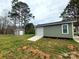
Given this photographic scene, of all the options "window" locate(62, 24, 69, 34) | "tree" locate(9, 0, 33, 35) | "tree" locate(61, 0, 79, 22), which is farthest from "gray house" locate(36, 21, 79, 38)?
"tree" locate(9, 0, 33, 35)

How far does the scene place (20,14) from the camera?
154ft

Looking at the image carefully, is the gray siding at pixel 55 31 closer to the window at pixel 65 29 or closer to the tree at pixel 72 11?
the window at pixel 65 29

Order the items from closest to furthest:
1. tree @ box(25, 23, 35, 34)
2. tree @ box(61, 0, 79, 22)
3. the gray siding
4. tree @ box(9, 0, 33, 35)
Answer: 1. the gray siding
2. tree @ box(61, 0, 79, 22)
3. tree @ box(25, 23, 35, 34)
4. tree @ box(9, 0, 33, 35)

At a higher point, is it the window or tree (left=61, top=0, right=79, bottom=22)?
tree (left=61, top=0, right=79, bottom=22)

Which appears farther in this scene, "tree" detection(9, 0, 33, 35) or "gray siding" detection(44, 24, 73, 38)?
"tree" detection(9, 0, 33, 35)

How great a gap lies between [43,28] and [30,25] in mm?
17321

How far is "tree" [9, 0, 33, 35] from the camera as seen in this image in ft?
153

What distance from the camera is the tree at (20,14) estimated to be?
46.5 meters

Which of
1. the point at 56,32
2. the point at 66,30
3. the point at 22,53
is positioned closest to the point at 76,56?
the point at 22,53

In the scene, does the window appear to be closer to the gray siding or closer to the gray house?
the gray house

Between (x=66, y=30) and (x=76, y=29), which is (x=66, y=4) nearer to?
(x=76, y=29)

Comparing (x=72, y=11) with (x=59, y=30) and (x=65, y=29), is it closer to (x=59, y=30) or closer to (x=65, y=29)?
(x=59, y=30)

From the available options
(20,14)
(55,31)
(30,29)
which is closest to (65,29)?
(55,31)

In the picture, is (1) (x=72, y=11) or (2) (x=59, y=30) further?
(1) (x=72, y=11)
